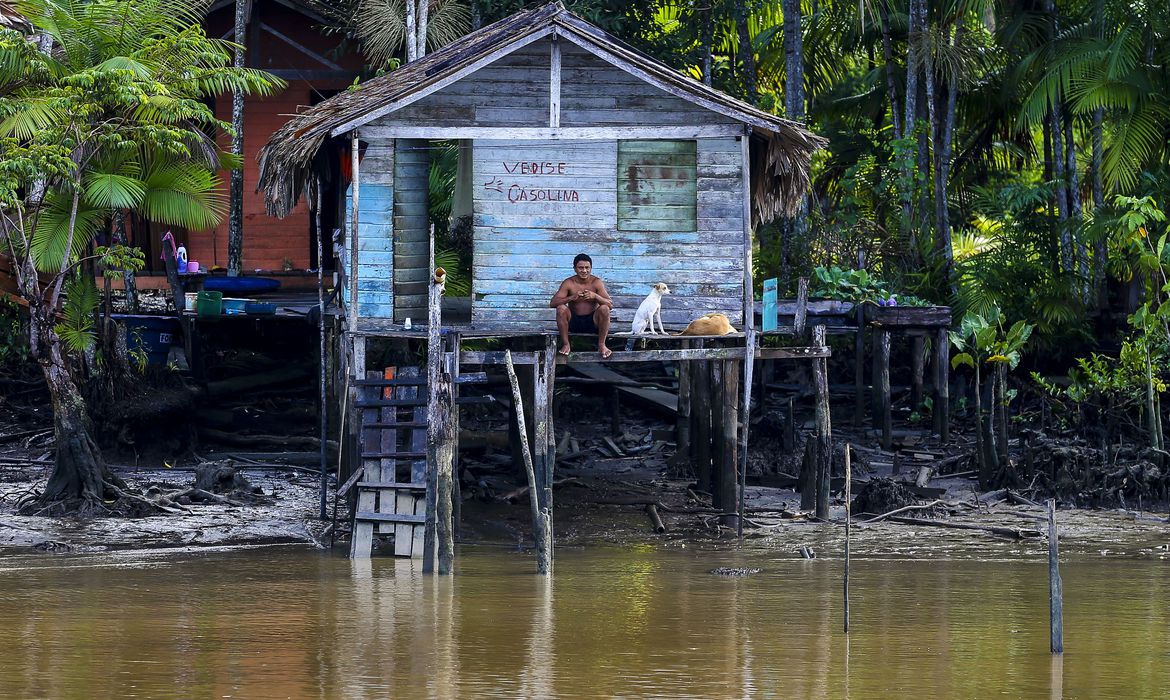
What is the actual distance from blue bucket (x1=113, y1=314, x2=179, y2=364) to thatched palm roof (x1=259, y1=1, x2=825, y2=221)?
16.3 feet

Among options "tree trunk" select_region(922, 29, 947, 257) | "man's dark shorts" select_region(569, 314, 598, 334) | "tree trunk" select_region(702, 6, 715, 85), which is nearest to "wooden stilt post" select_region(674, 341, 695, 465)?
"man's dark shorts" select_region(569, 314, 598, 334)

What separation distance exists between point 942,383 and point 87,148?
33.6 ft

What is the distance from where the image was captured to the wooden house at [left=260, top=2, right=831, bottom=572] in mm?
14070

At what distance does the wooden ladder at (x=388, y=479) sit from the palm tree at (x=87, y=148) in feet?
9.90

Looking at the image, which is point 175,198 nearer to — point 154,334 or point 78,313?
point 78,313

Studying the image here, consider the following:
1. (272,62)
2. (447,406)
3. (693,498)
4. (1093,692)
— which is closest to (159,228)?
(272,62)

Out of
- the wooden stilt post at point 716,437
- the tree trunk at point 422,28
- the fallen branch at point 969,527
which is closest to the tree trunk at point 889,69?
the tree trunk at point 422,28

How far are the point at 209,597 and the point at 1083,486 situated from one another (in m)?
9.36

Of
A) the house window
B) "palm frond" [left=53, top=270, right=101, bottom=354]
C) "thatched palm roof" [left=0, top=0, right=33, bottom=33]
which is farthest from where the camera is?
"thatched palm roof" [left=0, top=0, right=33, bottom=33]

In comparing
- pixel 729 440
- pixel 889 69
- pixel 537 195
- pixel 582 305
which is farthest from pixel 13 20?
pixel 889 69

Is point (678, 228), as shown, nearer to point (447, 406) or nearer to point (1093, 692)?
point (447, 406)

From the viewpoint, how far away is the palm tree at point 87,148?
1504cm

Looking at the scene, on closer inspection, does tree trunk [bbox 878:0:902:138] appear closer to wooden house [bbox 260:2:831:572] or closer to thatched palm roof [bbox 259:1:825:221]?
thatched palm roof [bbox 259:1:825:221]

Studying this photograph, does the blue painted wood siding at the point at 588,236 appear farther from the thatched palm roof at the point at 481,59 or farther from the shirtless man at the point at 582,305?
the shirtless man at the point at 582,305
